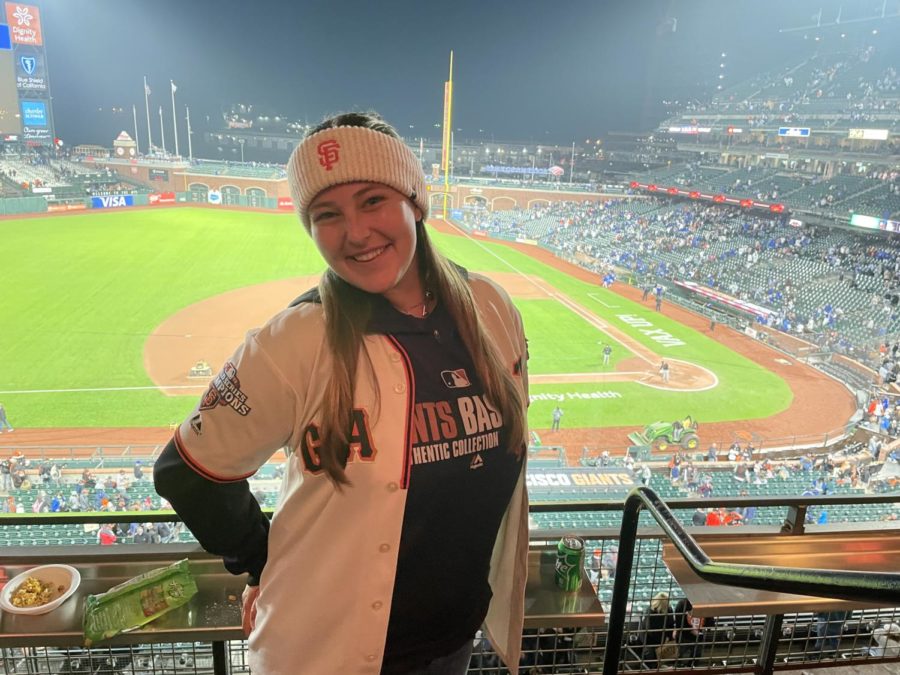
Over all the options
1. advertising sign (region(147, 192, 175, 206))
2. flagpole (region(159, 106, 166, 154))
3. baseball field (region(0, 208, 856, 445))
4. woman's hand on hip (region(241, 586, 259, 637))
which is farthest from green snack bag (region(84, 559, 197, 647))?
advertising sign (region(147, 192, 175, 206))

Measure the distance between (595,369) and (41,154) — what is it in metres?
15.1

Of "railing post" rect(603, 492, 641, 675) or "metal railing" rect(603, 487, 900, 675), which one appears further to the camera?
"railing post" rect(603, 492, 641, 675)

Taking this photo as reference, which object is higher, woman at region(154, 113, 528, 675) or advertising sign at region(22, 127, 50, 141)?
advertising sign at region(22, 127, 50, 141)

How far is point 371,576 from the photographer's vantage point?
0.75 meters

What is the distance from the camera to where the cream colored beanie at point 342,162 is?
78 cm

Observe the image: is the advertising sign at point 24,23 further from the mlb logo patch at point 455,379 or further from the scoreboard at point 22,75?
the mlb logo patch at point 455,379

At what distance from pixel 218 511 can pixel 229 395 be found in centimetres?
15

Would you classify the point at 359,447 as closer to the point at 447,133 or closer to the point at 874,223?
the point at 447,133

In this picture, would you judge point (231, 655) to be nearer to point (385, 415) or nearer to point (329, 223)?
point (385, 415)

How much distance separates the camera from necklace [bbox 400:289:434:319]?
86cm

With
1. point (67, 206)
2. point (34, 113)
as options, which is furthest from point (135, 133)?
point (34, 113)

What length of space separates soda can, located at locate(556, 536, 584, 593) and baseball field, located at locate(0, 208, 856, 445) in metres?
6.93

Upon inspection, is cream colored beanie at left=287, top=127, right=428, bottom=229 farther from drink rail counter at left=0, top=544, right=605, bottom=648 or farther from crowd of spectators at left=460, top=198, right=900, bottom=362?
crowd of spectators at left=460, top=198, right=900, bottom=362

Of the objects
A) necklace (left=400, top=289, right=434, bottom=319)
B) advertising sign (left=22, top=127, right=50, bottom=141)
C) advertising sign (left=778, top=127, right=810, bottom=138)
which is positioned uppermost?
advertising sign (left=778, top=127, right=810, bottom=138)
